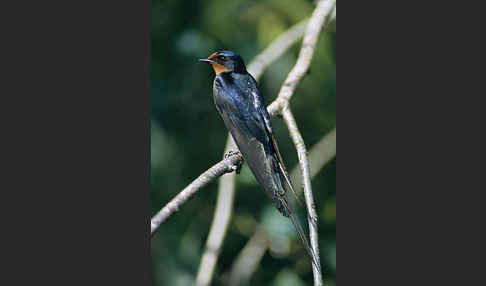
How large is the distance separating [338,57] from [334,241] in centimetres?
97

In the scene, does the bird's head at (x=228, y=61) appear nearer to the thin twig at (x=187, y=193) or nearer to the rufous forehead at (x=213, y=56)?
the rufous forehead at (x=213, y=56)

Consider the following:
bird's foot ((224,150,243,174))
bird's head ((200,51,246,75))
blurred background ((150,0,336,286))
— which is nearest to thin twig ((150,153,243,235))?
bird's foot ((224,150,243,174))

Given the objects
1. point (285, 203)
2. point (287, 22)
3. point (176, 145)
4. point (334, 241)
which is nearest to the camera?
point (285, 203)

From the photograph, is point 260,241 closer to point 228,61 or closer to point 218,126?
point 218,126

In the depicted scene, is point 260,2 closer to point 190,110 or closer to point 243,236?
point 190,110

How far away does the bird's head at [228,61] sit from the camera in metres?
3.79

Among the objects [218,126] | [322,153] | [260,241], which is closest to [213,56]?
[218,126]

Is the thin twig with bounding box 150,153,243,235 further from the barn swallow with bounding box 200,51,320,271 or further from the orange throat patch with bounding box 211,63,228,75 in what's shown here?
the orange throat patch with bounding box 211,63,228,75

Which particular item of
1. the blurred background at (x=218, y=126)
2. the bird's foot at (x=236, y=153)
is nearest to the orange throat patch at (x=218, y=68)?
the blurred background at (x=218, y=126)

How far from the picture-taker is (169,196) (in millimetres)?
3684

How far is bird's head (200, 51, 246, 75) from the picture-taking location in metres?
3.79

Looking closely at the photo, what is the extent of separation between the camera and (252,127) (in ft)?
11.9

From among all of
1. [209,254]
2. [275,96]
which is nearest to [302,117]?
[275,96]

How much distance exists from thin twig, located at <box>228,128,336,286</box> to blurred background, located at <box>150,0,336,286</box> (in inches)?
1.8
